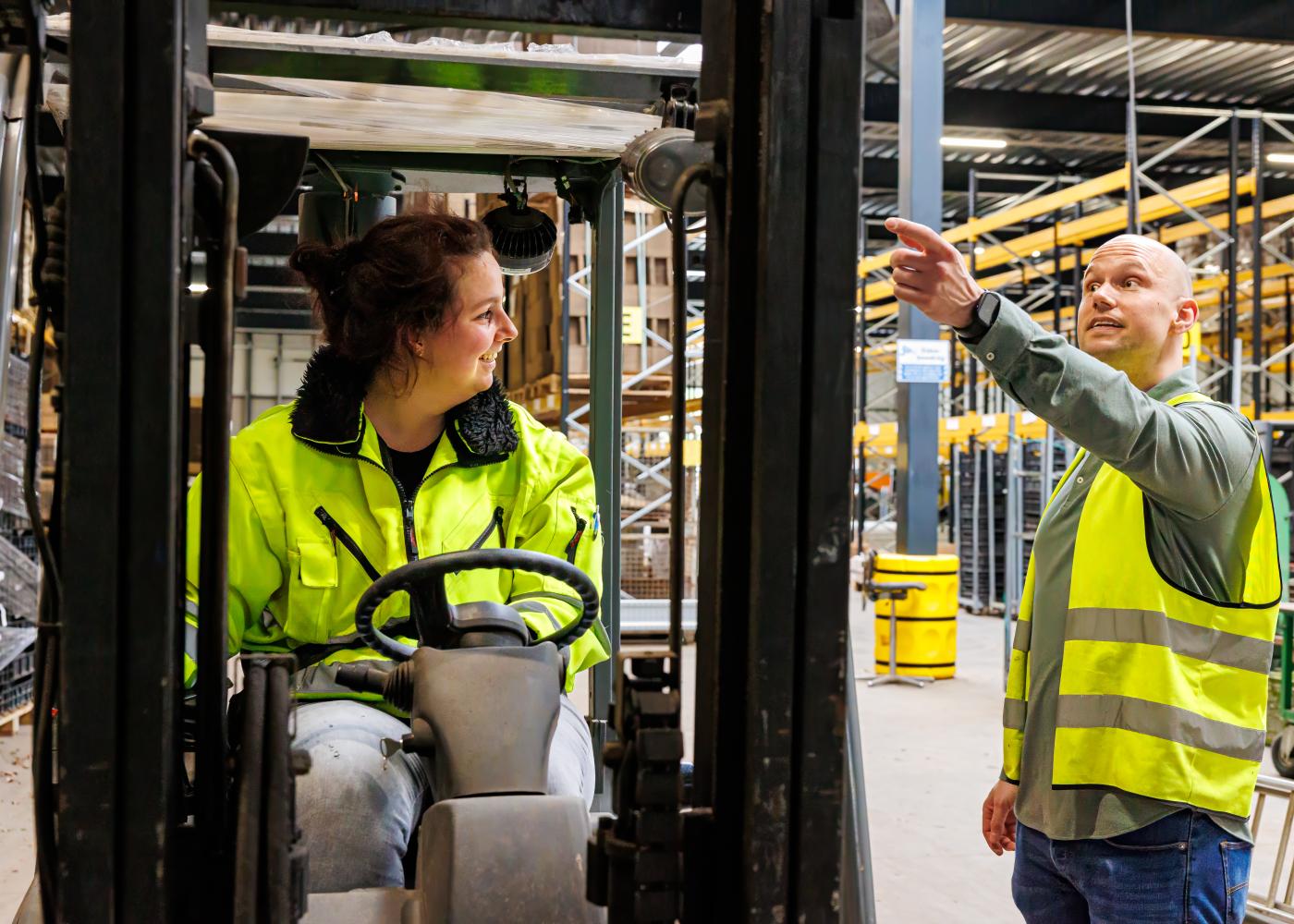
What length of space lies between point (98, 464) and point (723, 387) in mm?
857

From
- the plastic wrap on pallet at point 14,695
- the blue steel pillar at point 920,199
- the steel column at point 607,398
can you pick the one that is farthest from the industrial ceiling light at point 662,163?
the blue steel pillar at point 920,199

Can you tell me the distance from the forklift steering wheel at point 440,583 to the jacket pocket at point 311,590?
4.9 inches

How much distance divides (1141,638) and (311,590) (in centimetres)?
178

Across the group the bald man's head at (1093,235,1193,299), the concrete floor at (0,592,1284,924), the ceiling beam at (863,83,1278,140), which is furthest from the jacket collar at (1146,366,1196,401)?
the ceiling beam at (863,83,1278,140)

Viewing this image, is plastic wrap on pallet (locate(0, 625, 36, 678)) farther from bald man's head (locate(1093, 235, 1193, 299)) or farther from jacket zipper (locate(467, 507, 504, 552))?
bald man's head (locate(1093, 235, 1193, 299))

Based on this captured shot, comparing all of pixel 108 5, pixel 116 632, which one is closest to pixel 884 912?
pixel 116 632

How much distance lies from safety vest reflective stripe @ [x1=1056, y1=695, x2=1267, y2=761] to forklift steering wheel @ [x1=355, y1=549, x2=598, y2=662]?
1178mm

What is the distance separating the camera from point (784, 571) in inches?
70.2

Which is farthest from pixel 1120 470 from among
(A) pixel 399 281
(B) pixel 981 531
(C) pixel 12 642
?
(B) pixel 981 531

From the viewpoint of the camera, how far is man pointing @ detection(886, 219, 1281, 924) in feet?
8.43

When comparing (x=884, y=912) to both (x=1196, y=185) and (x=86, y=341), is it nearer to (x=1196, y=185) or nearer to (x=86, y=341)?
(x=86, y=341)

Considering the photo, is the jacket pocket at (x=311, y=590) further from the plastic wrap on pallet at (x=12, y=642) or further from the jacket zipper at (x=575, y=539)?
the plastic wrap on pallet at (x=12, y=642)

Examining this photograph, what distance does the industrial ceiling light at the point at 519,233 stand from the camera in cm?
404

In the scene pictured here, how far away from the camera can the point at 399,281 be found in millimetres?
2824
